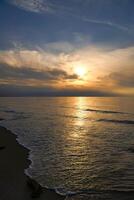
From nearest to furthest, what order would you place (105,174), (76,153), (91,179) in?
(91,179) < (105,174) < (76,153)

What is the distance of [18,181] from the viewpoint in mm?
14945

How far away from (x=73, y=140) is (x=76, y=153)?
6.86 metres

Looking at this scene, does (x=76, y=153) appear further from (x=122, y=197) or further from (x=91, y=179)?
(x=122, y=197)

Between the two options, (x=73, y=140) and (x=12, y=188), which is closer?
(x=12, y=188)

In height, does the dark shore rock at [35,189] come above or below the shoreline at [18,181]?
above

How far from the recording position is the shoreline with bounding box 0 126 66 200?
1298cm

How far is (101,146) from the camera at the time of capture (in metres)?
25.9

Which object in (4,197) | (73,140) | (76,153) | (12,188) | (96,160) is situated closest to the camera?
(4,197)

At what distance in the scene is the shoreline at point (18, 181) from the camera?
13.0 meters

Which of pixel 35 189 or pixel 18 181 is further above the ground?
pixel 35 189

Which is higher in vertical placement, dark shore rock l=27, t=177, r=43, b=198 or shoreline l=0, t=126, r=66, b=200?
dark shore rock l=27, t=177, r=43, b=198

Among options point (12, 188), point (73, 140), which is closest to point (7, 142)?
point (73, 140)

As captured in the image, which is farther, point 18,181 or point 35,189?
point 18,181

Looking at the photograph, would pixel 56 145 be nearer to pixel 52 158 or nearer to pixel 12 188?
pixel 52 158
